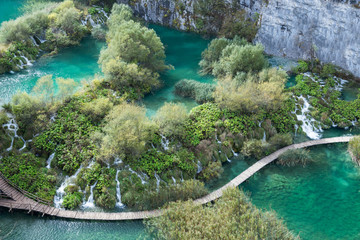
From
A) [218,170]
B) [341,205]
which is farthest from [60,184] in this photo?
[341,205]

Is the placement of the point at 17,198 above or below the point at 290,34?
below

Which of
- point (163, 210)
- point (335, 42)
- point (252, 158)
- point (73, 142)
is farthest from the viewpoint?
point (335, 42)

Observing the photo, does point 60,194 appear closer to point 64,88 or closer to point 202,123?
point 64,88

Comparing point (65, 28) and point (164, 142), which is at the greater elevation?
point (65, 28)

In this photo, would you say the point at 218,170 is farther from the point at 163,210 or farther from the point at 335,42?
the point at 335,42

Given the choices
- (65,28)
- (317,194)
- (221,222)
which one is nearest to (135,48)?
(65,28)

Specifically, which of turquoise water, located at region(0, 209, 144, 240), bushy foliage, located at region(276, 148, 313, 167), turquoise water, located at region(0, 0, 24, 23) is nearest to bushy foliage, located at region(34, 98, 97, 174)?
turquoise water, located at region(0, 209, 144, 240)

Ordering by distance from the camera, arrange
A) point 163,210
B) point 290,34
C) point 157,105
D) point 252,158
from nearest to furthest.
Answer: point 163,210
point 252,158
point 157,105
point 290,34
